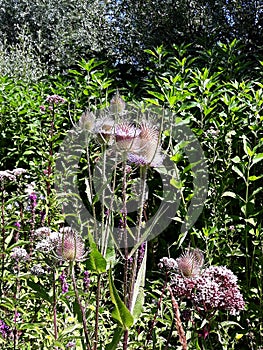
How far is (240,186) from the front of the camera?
103 inches

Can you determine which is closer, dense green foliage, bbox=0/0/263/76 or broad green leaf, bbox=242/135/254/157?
broad green leaf, bbox=242/135/254/157

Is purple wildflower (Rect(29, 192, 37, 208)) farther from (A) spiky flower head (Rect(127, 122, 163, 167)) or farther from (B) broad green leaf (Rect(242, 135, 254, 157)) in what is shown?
(A) spiky flower head (Rect(127, 122, 163, 167))

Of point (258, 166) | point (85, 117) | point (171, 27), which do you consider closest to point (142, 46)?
point (171, 27)

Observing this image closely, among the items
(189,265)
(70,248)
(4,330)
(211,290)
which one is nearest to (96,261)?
(70,248)

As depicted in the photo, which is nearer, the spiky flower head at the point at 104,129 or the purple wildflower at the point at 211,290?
the spiky flower head at the point at 104,129

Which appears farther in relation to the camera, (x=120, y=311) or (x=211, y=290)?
(x=211, y=290)

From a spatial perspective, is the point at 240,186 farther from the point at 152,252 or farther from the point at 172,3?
the point at 172,3

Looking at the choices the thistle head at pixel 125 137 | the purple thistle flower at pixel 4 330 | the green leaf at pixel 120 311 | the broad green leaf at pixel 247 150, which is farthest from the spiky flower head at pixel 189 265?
the broad green leaf at pixel 247 150

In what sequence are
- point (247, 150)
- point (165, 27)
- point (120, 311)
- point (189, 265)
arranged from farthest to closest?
point (165, 27) < point (247, 150) < point (189, 265) < point (120, 311)

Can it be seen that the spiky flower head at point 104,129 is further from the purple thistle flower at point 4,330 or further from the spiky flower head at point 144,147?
the purple thistle flower at point 4,330

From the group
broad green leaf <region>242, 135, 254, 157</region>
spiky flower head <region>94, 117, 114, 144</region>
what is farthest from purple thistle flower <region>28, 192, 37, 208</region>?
spiky flower head <region>94, 117, 114, 144</region>

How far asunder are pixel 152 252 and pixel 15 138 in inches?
57.0

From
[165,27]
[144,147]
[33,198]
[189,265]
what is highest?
[165,27]

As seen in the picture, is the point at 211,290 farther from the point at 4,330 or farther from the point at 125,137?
the point at 4,330
